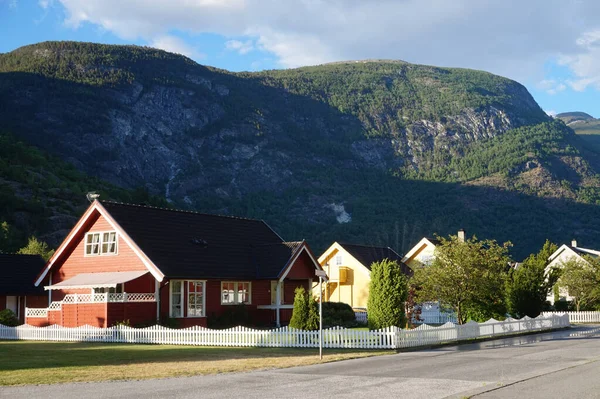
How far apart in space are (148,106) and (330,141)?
5041cm

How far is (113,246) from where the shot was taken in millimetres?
39781

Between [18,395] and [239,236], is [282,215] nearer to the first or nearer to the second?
[239,236]

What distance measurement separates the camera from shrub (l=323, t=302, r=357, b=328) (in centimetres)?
4350

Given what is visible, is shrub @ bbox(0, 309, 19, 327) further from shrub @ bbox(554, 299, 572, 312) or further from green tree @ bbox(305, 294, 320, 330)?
shrub @ bbox(554, 299, 572, 312)

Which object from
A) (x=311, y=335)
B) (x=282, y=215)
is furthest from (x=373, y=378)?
(x=282, y=215)

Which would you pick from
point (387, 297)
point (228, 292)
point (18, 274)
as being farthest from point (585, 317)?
point (18, 274)

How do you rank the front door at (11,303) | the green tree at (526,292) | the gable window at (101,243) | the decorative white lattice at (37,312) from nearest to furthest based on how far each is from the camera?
the gable window at (101,243) < the decorative white lattice at (37,312) < the front door at (11,303) < the green tree at (526,292)

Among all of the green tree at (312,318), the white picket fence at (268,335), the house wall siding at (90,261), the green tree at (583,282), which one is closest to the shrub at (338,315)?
the white picket fence at (268,335)

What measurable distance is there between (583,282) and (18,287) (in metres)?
43.4

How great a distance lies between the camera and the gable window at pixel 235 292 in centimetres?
4084

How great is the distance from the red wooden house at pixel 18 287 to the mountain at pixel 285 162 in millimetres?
88913

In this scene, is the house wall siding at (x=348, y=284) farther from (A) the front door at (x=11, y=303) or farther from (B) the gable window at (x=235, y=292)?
(A) the front door at (x=11, y=303)

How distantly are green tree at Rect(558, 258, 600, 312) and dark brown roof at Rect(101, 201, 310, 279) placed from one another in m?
27.3

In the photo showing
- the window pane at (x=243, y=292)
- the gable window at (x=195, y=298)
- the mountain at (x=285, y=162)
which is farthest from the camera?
the mountain at (x=285, y=162)
